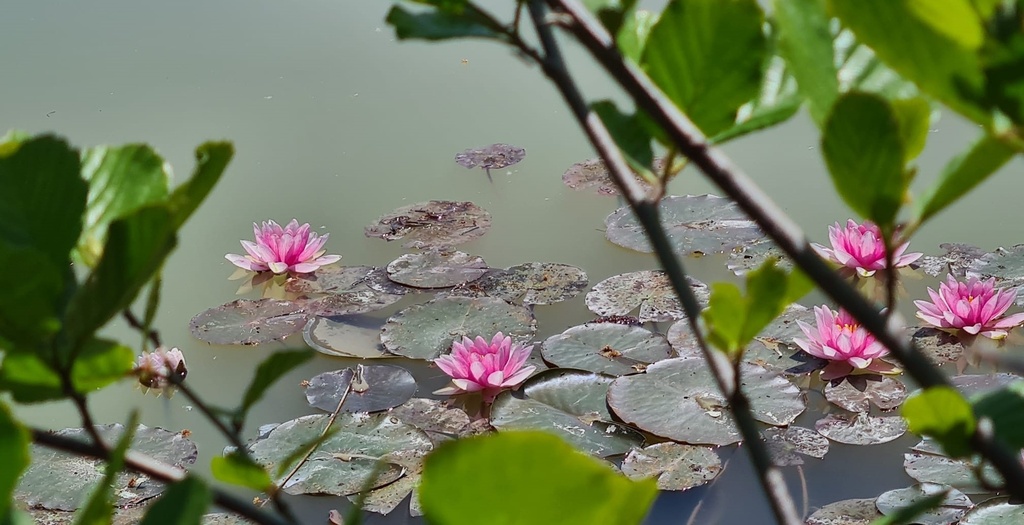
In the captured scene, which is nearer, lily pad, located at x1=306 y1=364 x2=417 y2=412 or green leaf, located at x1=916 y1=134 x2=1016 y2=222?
green leaf, located at x1=916 y1=134 x2=1016 y2=222

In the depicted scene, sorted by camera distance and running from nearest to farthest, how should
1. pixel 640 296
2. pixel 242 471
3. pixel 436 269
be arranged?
pixel 242 471
pixel 640 296
pixel 436 269

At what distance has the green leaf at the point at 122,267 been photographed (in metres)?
0.18

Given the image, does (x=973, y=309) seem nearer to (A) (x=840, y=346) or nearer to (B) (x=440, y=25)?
(A) (x=840, y=346)

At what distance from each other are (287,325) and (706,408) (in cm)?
71

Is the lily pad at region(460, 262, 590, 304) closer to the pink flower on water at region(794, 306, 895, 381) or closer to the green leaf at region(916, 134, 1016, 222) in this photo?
the pink flower on water at region(794, 306, 895, 381)

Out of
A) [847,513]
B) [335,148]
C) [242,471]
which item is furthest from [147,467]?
[335,148]

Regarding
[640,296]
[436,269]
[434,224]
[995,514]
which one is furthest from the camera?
[434,224]

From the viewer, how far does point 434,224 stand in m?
1.86

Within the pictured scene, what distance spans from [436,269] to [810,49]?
61.8 inches

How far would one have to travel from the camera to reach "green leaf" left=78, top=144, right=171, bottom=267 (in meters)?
0.23

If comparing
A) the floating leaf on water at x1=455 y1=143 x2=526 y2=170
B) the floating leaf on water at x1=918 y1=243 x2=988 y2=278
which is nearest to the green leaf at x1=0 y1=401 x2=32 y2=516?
the floating leaf on water at x1=918 y1=243 x2=988 y2=278

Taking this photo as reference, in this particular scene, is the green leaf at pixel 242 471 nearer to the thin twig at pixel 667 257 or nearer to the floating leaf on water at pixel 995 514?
the thin twig at pixel 667 257

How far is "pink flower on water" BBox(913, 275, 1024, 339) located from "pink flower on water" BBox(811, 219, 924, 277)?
11 centimetres

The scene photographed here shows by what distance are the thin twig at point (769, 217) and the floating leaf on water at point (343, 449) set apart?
1.15 m
